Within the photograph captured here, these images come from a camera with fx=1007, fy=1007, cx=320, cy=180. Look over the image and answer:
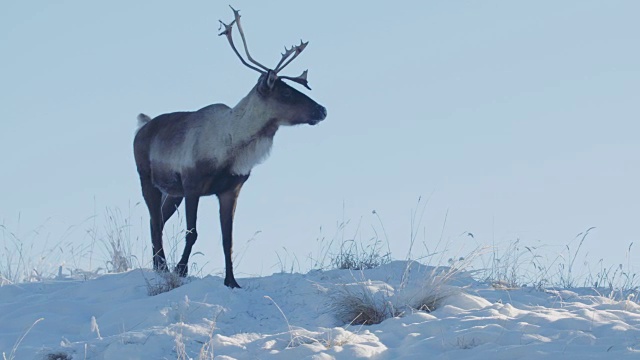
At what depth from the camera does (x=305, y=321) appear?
6.93 meters

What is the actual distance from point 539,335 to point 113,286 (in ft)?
12.7

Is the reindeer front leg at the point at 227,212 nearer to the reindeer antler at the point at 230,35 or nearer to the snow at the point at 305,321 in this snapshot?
the snow at the point at 305,321

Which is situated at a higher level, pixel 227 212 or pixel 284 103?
pixel 284 103

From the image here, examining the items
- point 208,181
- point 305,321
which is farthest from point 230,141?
point 305,321

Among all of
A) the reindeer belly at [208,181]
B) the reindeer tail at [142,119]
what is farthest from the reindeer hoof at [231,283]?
the reindeer tail at [142,119]

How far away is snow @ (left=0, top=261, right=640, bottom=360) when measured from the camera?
5.61m

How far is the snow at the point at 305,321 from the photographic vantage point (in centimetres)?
Result: 561

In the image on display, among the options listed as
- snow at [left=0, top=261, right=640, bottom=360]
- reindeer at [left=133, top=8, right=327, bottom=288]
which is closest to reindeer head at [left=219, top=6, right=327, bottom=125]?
reindeer at [left=133, top=8, right=327, bottom=288]

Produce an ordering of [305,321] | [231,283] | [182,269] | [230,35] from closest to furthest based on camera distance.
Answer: [305,321] → [231,283] → [182,269] → [230,35]

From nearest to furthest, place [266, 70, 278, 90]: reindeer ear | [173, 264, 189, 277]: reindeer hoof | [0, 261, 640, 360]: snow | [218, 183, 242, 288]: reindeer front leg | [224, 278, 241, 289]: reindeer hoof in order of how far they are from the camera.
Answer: [0, 261, 640, 360]: snow < [224, 278, 241, 289]: reindeer hoof < [173, 264, 189, 277]: reindeer hoof < [218, 183, 242, 288]: reindeer front leg < [266, 70, 278, 90]: reindeer ear

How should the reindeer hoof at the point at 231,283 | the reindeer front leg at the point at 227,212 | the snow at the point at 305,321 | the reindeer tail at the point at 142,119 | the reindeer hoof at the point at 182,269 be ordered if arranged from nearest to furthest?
the snow at the point at 305,321
the reindeer hoof at the point at 231,283
the reindeer hoof at the point at 182,269
the reindeer front leg at the point at 227,212
the reindeer tail at the point at 142,119

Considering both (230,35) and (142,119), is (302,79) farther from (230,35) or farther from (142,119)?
(142,119)

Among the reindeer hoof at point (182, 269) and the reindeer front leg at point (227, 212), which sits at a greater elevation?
the reindeer front leg at point (227, 212)

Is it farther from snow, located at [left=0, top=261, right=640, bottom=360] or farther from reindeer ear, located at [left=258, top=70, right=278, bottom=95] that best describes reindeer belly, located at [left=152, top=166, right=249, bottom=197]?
snow, located at [left=0, top=261, right=640, bottom=360]
